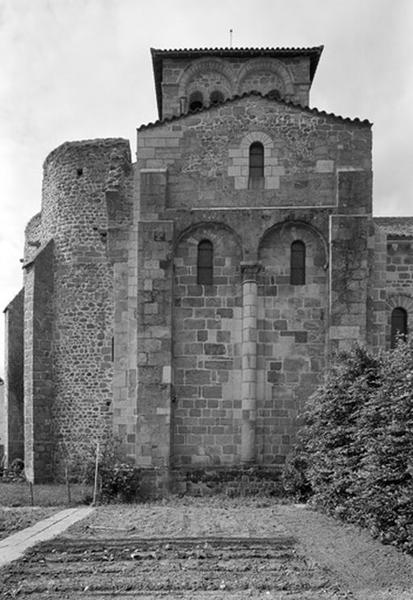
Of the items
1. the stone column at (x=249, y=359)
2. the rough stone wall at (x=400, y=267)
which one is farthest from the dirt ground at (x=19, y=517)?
the rough stone wall at (x=400, y=267)

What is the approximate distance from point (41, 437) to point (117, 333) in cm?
865

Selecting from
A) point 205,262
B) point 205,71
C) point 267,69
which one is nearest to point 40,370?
point 205,262

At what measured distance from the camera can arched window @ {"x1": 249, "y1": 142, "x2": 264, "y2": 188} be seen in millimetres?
14930

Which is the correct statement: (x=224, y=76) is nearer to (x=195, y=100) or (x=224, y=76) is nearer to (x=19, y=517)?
(x=195, y=100)

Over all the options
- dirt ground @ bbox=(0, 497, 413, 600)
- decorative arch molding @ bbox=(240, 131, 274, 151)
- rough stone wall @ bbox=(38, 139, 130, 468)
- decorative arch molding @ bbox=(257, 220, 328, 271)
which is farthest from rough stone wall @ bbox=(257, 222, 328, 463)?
rough stone wall @ bbox=(38, 139, 130, 468)

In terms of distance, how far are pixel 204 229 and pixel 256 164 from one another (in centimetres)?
213

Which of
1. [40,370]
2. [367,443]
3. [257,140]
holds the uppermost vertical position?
[257,140]

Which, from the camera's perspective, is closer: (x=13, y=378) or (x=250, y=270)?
(x=250, y=270)

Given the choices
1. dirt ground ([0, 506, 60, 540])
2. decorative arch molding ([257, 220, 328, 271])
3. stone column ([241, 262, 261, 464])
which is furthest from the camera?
decorative arch molding ([257, 220, 328, 271])

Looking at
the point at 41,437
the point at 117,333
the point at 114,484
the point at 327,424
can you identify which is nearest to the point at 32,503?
the point at 114,484

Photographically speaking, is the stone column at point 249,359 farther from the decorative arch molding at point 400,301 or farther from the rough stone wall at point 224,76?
the rough stone wall at point 224,76

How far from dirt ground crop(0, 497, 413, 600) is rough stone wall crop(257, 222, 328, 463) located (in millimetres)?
3959

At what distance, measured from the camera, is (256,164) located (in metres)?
15.0

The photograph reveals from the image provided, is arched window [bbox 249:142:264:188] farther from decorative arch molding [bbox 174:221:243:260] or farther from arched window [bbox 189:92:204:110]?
arched window [bbox 189:92:204:110]
